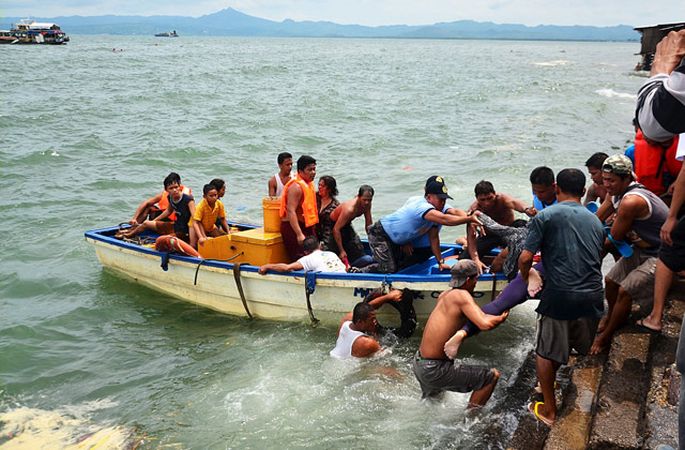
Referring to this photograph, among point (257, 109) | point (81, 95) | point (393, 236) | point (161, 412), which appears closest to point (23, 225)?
point (161, 412)

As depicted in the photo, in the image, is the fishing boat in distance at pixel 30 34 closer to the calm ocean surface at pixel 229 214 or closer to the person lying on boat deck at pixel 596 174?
the calm ocean surface at pixel 229 214

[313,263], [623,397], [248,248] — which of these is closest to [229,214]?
[248,248]

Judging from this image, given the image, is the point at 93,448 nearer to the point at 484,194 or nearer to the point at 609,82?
the point at 484,194

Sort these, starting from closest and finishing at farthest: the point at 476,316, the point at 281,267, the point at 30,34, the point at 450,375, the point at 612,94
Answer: the point at 476,316, the point at 450,375, the point at 281,267, the point at 612,94, the point at 30,34

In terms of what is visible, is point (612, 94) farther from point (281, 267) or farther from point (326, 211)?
point (281, 267)

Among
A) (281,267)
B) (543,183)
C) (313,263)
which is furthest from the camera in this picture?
(281,267)

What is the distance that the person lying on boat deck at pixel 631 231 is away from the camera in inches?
219

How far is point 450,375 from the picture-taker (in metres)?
6.02

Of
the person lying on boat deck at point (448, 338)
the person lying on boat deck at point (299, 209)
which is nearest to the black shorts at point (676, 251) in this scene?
the person lying on boat deck at point (448, 338)

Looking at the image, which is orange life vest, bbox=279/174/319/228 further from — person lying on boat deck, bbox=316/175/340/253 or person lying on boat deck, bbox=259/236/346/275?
person lying on boat deck, bbox=259/236/346/275

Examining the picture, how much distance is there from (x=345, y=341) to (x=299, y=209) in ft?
7.23

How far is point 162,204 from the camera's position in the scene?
35.3ft

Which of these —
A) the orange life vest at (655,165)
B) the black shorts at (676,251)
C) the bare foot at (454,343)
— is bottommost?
the bare foot at (454,343)

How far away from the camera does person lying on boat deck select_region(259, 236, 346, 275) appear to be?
8.28 meters
